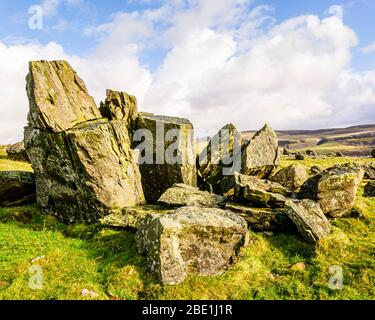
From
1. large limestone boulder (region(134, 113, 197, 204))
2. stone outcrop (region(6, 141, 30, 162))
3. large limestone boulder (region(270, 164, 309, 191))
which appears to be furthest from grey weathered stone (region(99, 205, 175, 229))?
stone outcrop (region(6, 141, 30, 162))

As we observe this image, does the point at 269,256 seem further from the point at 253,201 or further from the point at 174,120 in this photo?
the point at 174,120

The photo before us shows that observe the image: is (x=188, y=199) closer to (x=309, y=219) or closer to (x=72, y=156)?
(x=309, y=219)

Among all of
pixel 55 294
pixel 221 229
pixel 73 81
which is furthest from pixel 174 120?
pixel 55 294

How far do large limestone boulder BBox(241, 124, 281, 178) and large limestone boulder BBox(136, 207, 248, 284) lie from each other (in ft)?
34.1

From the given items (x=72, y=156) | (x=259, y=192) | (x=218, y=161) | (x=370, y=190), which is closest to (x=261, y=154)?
(x=218, y=161)

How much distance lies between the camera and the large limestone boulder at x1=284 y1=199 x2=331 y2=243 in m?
18.3

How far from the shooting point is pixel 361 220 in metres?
21.0

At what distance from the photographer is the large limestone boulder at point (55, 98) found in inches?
918

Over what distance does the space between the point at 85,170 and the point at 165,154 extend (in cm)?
631

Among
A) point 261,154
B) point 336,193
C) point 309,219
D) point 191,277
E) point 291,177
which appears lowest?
point 191,277

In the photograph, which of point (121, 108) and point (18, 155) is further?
point (18, 155)

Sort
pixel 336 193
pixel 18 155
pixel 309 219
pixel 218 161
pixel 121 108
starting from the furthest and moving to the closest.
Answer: pixel 18 155
pixel 218 161
pixel 121 108
pixel 336 193
pixel 309 219

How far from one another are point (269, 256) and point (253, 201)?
4575mm

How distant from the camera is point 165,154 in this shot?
25562mm
